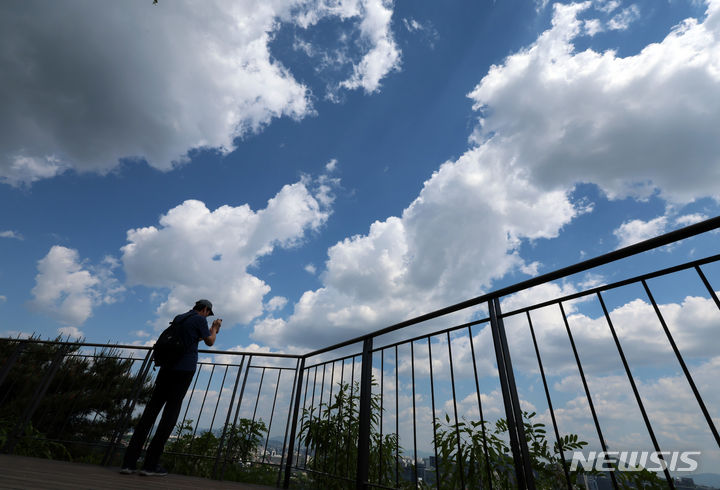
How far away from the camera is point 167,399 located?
3000 millimetres

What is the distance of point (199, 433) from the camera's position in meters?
5.18

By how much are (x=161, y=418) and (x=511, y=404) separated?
2.94m

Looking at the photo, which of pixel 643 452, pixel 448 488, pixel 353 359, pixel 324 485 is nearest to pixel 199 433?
pixel 324 485

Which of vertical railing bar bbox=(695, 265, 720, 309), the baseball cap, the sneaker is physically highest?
the baseball cap

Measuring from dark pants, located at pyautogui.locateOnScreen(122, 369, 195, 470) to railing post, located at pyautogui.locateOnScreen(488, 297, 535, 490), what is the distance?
2699 mm

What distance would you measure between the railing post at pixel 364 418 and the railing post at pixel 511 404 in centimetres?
134

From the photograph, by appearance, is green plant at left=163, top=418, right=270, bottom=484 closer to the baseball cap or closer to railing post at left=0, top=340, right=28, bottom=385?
the baseball cap

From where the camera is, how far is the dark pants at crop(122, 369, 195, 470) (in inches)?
114

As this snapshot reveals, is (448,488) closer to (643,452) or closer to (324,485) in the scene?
(324,485)

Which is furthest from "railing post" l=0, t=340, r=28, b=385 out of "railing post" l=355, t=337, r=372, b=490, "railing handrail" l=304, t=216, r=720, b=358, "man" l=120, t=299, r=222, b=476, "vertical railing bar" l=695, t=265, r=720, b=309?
"vertical railing bar" l=695, t=265, r=720, b=309

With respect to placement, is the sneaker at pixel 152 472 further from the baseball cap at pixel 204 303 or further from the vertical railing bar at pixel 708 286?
the vertical railing bar at pixel 708 286

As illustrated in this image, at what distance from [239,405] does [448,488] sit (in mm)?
2452

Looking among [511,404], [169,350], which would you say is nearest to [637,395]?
[511,404]

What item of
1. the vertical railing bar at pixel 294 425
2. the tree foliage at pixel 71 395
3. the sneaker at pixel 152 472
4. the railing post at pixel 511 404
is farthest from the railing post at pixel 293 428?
the tree foliage at pixel 71 395
